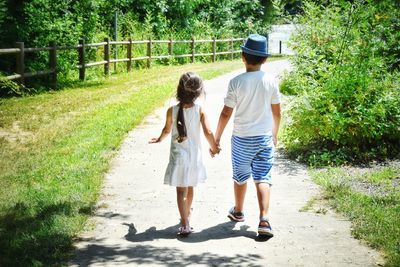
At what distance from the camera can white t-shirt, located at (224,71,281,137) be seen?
5238 mm

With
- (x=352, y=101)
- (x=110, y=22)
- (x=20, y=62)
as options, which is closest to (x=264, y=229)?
(x=352, y=101)

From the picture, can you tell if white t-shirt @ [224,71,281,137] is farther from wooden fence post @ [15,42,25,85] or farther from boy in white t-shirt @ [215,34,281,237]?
wooden fence post @ [15,42,25,85]

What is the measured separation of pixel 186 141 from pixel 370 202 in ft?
7.51

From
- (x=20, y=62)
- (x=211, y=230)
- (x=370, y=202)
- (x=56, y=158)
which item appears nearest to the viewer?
(x=211, y=230)

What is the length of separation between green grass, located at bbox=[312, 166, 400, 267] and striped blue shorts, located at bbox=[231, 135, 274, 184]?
3.31 ft

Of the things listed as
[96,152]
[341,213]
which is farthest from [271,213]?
[96,152]

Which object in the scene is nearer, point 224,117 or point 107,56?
point 224,117

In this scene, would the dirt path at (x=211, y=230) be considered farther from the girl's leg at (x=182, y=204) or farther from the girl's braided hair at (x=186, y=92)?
the girl's braided hair at (x=186, y=92)

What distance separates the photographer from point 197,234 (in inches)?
211

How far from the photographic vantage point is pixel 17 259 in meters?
4.62

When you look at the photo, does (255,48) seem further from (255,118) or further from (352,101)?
(352,101)

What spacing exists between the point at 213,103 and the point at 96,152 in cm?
547

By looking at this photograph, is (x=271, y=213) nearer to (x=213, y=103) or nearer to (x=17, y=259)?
(x=17, y=259)

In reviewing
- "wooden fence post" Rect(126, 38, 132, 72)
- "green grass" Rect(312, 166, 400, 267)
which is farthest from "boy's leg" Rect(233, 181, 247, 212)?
"wooden fence post" Rect(126, 38, 132, 72)
